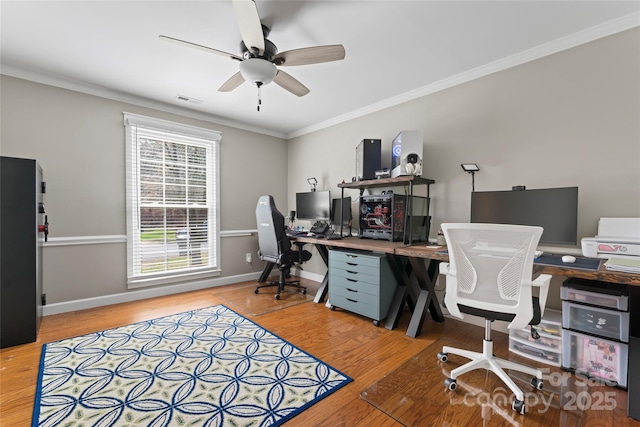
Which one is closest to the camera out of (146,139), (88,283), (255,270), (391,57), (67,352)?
(67,352)

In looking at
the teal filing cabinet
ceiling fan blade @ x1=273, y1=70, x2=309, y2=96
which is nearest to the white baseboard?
the teal filing cabinet

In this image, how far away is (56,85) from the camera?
9.84 feet

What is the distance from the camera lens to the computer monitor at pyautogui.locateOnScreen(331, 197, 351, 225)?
3732mm

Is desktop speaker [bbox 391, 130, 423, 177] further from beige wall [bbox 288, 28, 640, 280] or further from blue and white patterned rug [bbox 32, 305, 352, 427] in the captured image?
blue and white patterned rug [bbox 32, 305, 352, 427]

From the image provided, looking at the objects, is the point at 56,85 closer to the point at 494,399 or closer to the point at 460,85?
the point at 460,85

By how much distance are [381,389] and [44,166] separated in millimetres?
3902

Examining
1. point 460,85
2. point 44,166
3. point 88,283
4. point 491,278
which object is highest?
point 460,85

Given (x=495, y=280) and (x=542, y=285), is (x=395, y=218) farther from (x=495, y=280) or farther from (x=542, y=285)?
(x=542, y=285)

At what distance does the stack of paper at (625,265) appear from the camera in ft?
4.93

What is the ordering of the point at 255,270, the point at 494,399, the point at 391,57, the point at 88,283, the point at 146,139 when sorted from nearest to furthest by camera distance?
the point at 494,399 → the point at 391,57 → the point at 88,283 → the point at 146,139 → the point at 255,270

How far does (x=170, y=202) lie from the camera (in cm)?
381

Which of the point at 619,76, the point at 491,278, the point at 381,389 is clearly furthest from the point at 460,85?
the point at 381,389

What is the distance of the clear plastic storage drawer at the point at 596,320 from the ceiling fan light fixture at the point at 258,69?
2758 mm

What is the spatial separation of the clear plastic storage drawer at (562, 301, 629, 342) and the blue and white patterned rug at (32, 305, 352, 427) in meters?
1.64
